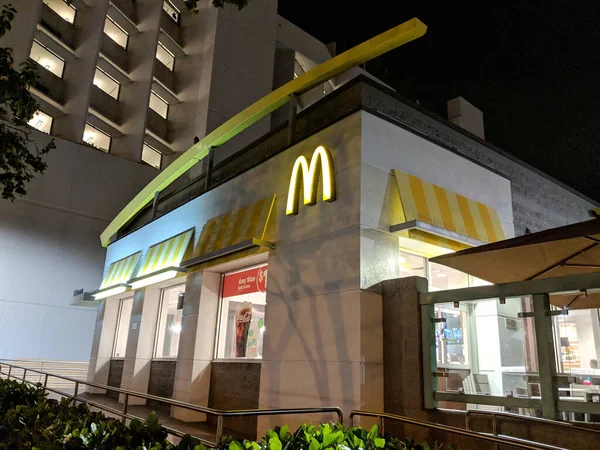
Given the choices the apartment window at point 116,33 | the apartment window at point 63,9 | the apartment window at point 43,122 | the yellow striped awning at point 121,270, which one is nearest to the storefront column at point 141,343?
the yellow striped awning at point 121,270

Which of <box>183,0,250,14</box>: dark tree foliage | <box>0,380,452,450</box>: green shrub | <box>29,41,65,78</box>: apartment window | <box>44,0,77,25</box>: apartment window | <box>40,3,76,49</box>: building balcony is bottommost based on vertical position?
<box>0,380,452,450</box>: green shrub

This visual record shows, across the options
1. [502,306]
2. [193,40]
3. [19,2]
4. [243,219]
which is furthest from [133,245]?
[193,40]

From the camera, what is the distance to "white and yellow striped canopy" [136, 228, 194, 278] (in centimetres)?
1155

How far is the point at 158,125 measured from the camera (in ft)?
88.0

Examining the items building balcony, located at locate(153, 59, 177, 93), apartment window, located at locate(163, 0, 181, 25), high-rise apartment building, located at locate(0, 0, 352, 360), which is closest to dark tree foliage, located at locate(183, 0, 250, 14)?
high-rise apartment building, located at locate(0, 0, 352, 360)

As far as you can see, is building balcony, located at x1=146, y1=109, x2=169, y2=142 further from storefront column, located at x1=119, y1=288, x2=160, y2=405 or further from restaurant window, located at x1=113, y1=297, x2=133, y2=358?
storefront column, located at x1=119, y1=288, x2=160, y2=405

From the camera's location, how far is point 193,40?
2780cm

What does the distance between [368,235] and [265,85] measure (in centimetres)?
2196

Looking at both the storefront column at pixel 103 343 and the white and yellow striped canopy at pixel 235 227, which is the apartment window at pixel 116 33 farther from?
the white and yellow striped canopy at pixel 235 227

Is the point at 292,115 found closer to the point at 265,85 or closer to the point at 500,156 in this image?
the point at 500,156

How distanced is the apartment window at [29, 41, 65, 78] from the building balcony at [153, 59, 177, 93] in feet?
15.3

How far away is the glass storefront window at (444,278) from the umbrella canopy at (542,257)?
86.5 inches

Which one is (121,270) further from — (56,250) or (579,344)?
(579,344)

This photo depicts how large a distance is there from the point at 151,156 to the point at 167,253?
1757cm
